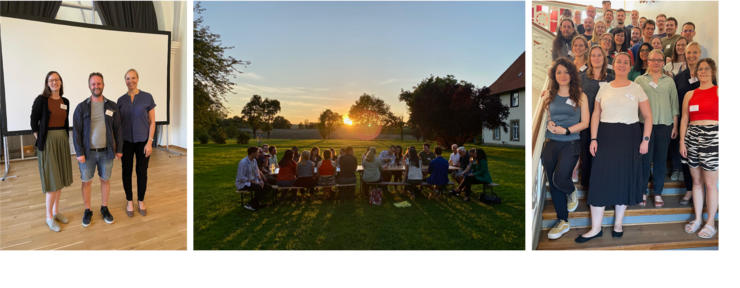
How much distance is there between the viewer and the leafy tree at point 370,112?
309 centimetres

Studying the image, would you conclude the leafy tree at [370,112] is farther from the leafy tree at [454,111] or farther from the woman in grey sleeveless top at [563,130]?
the woman in grey sleeveless top at [563,130]

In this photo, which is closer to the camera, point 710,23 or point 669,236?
point 669,236

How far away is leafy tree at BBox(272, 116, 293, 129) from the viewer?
9.99 ft

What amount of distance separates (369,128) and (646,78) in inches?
95.3

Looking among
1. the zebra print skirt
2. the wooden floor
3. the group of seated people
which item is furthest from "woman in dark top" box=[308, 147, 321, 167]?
the zebra print skirt

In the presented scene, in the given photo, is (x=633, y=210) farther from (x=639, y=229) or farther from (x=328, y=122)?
(x=328, y=122)

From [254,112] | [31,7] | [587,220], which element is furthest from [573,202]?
[31,7]

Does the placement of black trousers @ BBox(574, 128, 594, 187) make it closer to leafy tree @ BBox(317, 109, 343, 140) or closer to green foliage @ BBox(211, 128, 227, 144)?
leafy tree @ BBox(317, 109, 343, 140)

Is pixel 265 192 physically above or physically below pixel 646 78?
below

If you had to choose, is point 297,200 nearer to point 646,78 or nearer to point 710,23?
point 646,78

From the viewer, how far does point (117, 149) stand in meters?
2.88

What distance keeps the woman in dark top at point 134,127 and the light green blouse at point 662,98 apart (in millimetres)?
4293

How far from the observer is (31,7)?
5.05 metres
